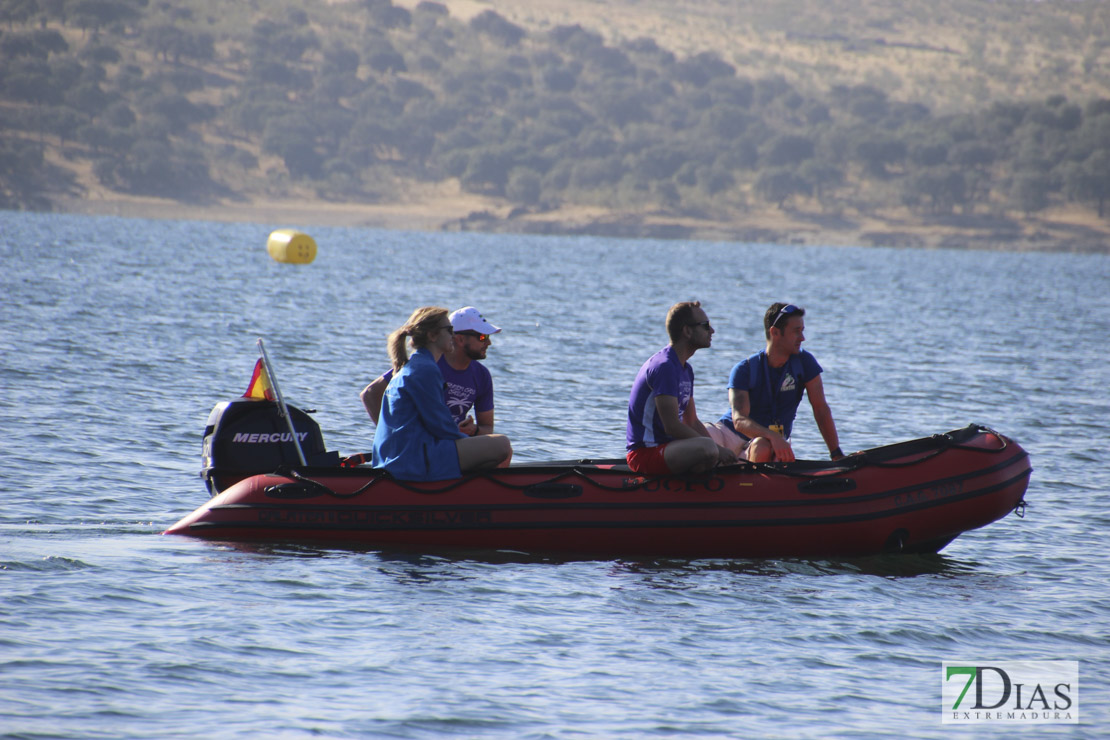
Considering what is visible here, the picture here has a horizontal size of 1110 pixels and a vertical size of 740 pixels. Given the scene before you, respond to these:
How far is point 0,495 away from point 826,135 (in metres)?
124

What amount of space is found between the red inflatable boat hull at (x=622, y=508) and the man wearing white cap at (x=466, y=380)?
0.53 m

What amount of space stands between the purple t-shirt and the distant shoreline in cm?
10404

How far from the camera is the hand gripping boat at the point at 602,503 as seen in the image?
8.33 meters

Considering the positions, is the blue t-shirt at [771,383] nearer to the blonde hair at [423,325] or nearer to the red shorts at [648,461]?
the red shorts at [648,461]

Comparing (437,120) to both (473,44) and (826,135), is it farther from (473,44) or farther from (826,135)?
(826,135)

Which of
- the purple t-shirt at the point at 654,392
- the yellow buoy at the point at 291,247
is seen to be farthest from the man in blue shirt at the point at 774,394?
the yellow buoy at the point at 291,247

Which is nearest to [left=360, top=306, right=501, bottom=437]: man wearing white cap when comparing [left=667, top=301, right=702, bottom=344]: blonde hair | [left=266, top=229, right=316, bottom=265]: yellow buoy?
[left=667, top=301, right=702, bottom=344]: blonde hair

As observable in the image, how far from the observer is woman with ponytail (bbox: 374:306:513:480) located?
7957 millimetres

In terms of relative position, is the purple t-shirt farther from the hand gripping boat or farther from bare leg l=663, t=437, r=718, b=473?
the hand gripping boat

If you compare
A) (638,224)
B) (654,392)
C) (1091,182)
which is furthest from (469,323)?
(1091,182)

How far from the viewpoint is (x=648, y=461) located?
839 centimetres

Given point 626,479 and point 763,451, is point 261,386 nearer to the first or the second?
point 626,479

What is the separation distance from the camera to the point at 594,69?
15488cm

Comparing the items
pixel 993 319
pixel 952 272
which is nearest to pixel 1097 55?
pixel 952 272
